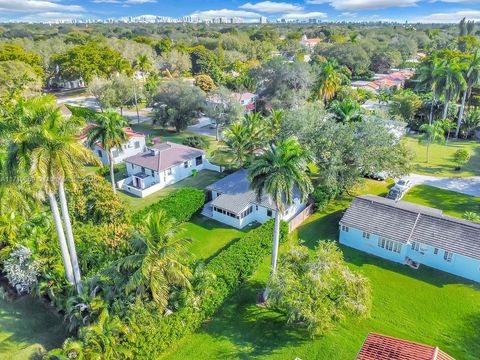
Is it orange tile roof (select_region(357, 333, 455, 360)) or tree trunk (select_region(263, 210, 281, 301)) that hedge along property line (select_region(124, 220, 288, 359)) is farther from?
orange tile roof (select_region(357, 333, 455, 360))

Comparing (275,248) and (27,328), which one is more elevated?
(275,248)

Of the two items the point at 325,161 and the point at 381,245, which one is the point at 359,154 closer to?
the point at 325,161

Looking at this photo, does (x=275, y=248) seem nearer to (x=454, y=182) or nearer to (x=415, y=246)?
(x=415, y=246)

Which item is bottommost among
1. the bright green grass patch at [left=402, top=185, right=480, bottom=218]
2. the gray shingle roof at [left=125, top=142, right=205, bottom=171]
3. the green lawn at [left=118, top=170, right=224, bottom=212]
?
the green lawn at [left=118, top=170, right=224, bottom=212]

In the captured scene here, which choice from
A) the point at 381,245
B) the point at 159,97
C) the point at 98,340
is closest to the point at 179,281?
the point at 98,340

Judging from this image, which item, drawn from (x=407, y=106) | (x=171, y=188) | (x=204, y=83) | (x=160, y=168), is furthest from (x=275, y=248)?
(x=204, y=83)

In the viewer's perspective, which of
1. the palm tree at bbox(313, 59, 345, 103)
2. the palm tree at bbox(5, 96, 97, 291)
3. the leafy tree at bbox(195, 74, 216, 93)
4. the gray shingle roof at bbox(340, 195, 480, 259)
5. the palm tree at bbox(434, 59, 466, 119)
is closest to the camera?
the palm tree at bbox(5, 96, 97, 291)

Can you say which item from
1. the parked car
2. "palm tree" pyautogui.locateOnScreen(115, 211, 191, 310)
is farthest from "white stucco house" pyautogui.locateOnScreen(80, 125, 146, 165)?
the parked car
